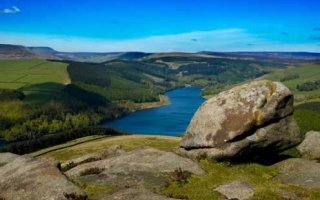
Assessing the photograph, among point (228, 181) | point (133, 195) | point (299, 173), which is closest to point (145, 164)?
point (228, 181)

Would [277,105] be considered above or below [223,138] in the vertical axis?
above

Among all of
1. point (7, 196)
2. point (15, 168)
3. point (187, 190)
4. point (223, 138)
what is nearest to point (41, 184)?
point (7, 196)

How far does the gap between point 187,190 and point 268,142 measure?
518 inches

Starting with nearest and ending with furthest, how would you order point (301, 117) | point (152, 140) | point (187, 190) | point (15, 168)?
point (187, 190) < point (15, 168) < point (301, 117) < point (152, 140)

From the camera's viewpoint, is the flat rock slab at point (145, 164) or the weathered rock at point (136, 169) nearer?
the weathered rock at point (136, 169)

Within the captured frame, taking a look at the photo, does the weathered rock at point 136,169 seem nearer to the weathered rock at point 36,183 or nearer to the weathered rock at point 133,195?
the weathered rock at point 36,183

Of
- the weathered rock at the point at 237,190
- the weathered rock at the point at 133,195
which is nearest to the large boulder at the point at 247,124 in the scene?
the weathered rock at the point at 237,190

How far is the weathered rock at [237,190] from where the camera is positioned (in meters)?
29.6

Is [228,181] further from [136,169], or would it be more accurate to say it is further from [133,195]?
[133,195]

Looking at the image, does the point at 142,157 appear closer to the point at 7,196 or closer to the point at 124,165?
the point at 124,165

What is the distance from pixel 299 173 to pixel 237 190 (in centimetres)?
889

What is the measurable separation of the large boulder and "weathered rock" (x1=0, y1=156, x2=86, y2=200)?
610 inches

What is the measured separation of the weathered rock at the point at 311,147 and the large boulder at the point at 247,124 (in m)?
4.66

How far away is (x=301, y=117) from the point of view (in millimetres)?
82438
